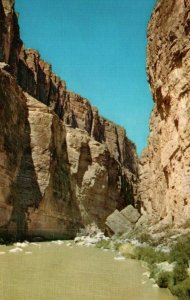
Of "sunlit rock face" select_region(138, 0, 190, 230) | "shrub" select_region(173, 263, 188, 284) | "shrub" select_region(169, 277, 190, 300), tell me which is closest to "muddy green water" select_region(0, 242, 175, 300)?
"shrub" select_region(169, 277, 190, 300)

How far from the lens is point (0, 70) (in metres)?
28.5

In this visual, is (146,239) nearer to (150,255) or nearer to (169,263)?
(150,255)

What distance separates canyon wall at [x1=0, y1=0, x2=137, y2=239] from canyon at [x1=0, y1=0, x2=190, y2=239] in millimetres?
74

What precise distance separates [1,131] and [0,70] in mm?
4598

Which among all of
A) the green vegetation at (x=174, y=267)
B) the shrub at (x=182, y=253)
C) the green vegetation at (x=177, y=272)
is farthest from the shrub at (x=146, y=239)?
the shrub at (x=182, y=253)

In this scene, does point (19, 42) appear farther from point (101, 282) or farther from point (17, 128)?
point (101, 282)

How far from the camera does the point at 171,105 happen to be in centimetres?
2106

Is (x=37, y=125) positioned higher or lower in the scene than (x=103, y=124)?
lower

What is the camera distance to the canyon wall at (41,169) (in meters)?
28.1

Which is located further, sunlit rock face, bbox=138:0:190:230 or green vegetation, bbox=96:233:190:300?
sunlit rock face, bbox=138:0:190:230

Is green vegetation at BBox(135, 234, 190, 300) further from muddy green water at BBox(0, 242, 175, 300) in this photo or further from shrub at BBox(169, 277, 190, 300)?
muddy green water at BBox(0, 242, 175, 300)

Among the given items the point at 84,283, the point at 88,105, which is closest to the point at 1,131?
the point at 84,283

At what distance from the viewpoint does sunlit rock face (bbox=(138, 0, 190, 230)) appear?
18.8 meters

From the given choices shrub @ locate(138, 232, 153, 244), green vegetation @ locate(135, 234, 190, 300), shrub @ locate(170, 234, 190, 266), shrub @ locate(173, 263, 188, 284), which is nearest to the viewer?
Answer: green vegetation @ locate(135, 234, 190, 300)
